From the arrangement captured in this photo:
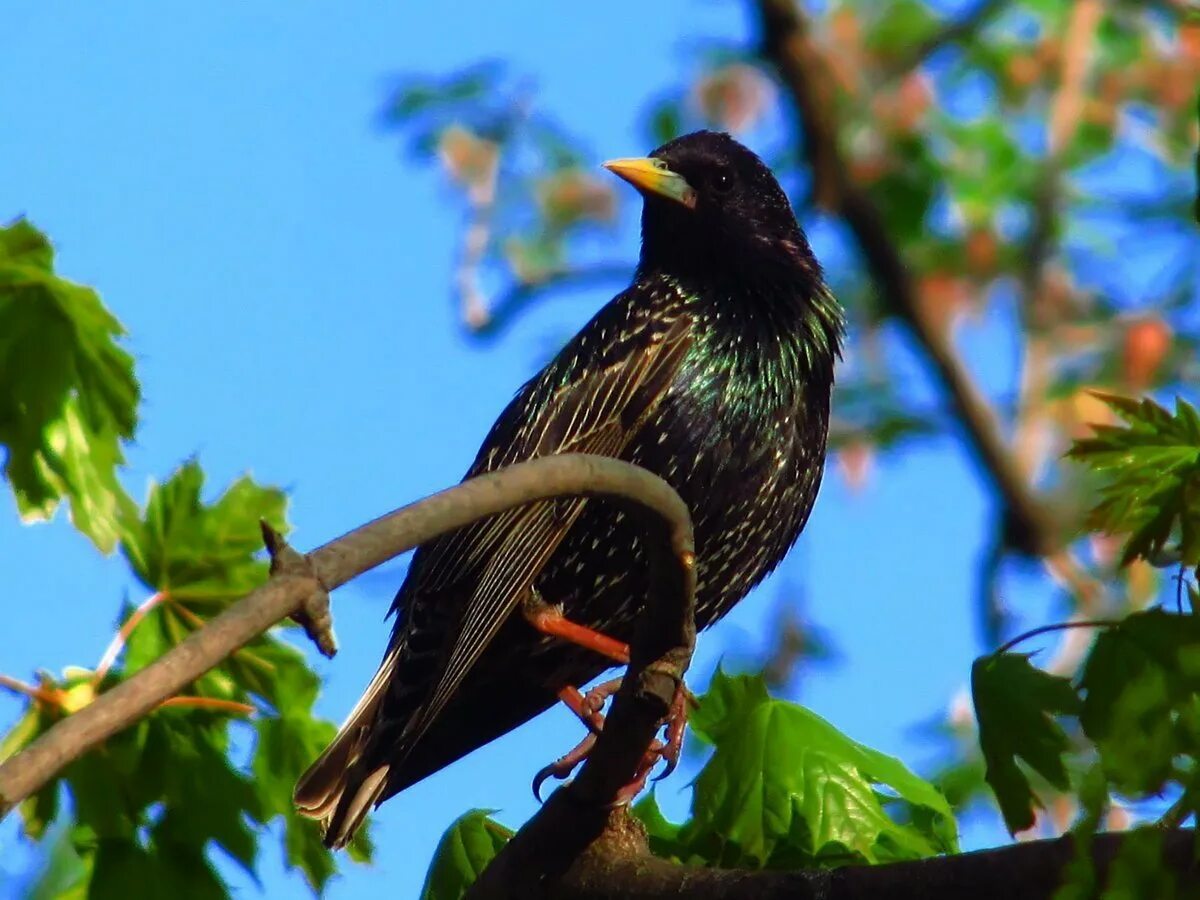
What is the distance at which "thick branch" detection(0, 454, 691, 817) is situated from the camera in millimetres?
1717

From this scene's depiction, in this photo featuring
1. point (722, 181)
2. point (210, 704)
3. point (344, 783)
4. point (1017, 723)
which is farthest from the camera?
point (722, 181)

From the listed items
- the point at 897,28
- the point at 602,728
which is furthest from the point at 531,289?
the point at 602,728

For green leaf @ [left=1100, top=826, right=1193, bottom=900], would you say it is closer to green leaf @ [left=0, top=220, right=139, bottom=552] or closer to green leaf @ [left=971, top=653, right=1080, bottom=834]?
green leaf @ [left=971, top=653, right=1080, bottom=834]

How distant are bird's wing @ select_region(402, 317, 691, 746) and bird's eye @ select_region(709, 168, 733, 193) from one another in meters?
0.63

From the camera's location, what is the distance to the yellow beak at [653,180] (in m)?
5.00

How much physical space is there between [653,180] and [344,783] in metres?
1.88

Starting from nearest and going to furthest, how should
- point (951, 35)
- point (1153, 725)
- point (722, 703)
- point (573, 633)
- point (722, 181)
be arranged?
point (1153, 725) → point (722, 703) → point (573, 633) → point (722, 181) → point (951, 35)

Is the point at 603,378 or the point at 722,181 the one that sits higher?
the point at 722,181

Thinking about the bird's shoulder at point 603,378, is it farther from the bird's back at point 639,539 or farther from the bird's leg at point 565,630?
the bird's leg at point 565,630

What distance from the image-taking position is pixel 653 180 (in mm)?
5020

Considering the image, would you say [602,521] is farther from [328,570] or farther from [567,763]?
[328,570]

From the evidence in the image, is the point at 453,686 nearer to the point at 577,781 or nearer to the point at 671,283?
the point at 577,781

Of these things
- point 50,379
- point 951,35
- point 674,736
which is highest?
point 951,35

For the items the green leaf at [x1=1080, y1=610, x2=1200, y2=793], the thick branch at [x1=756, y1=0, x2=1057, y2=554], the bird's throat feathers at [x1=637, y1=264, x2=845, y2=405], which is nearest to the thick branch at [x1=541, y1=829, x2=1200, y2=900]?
the green leaf at [x1=1080, y1=610, x2=1200, y2=793]
